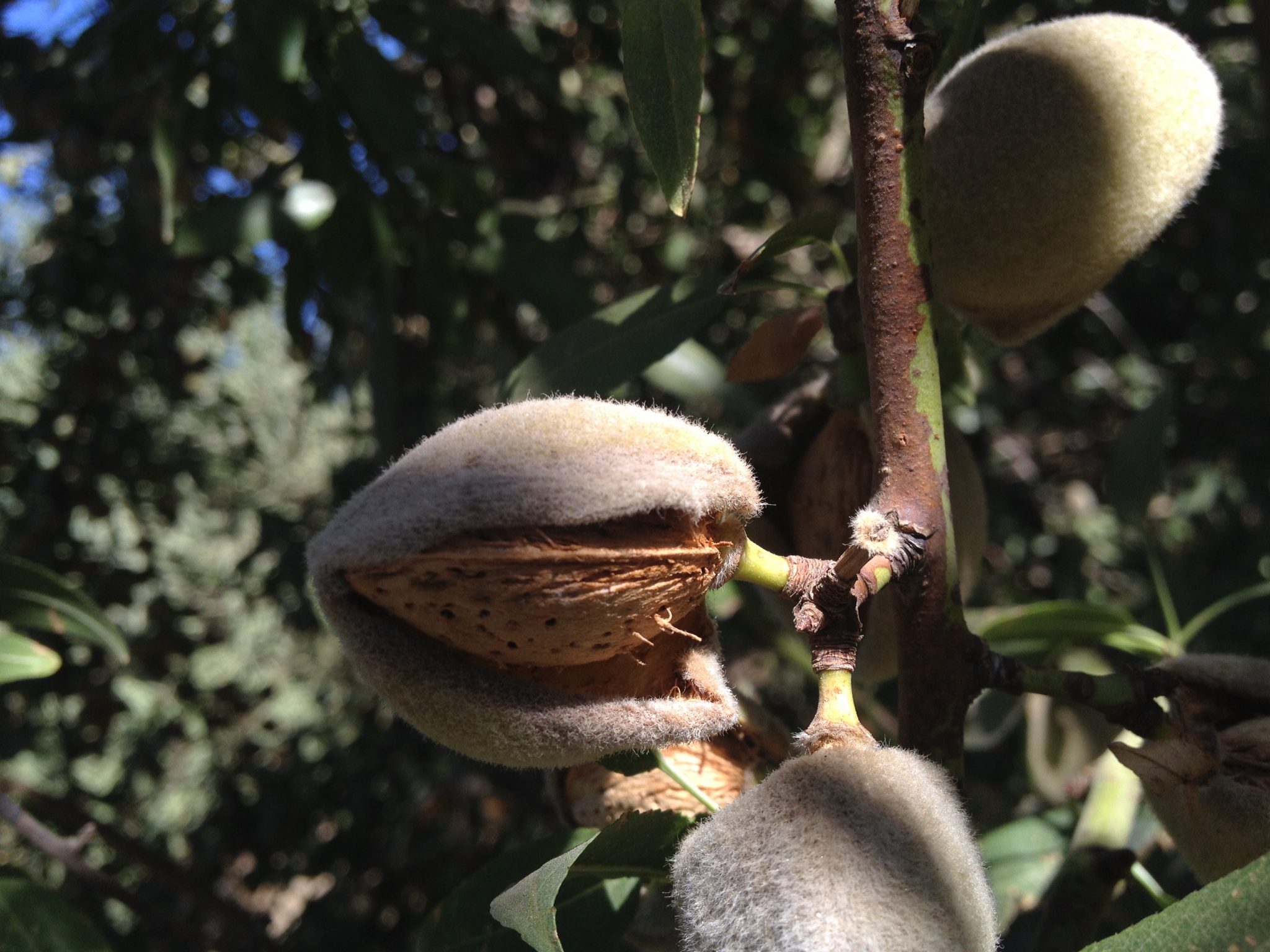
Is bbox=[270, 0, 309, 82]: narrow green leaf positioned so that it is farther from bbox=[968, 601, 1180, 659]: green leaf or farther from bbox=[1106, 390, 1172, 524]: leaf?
bbox=[1106, 390, 1172, 524]: leaf

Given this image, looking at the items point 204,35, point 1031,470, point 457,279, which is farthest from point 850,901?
point 1031,470

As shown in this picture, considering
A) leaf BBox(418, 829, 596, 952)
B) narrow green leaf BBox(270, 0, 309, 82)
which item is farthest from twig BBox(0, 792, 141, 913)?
narrow green leaf BBox(270, 0, 309, 82)

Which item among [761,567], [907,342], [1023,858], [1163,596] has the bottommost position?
[1023,858]

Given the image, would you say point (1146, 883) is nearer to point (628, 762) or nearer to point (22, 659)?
point (628, 762)

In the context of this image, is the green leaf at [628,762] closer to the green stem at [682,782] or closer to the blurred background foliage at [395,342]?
the green stem at [682,782]

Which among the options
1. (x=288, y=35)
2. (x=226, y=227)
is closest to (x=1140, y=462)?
(x=288, y=35)

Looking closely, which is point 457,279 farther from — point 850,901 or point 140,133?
point 850,901
